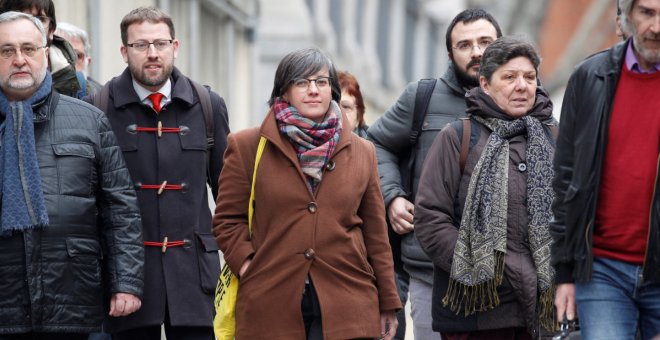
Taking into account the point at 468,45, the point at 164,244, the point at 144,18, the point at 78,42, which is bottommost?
the point at 164,244

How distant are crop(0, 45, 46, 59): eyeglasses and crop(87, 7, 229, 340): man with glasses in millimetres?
755

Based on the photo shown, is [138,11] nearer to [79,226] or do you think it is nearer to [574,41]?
[79,226]

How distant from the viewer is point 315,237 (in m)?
7.75

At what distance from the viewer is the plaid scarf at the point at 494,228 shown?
26.1ft

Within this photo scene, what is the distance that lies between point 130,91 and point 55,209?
43.2 inches

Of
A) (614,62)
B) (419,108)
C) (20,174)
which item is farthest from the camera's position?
(419,108)

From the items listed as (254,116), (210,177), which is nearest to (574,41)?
(254,116)

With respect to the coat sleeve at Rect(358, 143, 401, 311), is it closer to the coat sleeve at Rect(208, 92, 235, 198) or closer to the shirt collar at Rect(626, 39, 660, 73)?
the coat sleeve at Rect(208, 92, 235, 198)

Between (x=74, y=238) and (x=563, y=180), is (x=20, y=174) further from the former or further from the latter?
(x=563, y=180)

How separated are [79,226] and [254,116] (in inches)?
442

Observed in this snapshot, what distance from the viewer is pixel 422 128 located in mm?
9234

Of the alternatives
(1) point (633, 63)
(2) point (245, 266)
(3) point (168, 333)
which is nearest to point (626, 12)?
(1) point (633, 63)

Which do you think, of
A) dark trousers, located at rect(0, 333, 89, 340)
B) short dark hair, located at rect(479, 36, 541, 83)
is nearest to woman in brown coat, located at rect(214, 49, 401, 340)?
dark trousers, located at rect(0, 333, 89, 340)

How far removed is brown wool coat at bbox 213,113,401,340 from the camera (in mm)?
7727
